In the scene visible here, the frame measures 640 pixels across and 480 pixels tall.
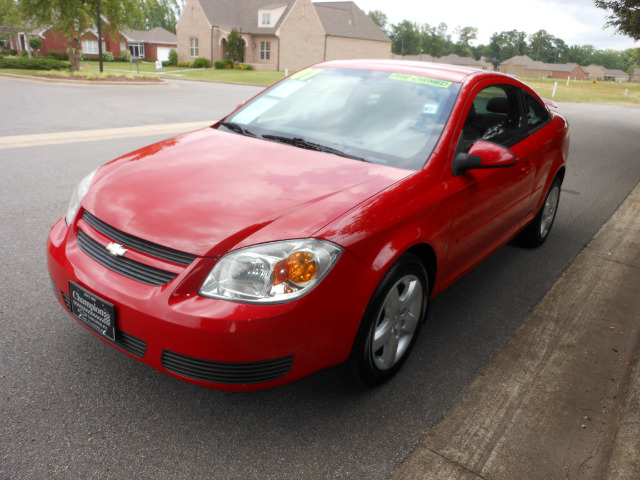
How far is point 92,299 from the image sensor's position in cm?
238

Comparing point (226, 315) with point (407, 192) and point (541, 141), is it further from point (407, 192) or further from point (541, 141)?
point (541, 141)

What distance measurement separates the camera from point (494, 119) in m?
3.92

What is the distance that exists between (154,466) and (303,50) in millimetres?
56272

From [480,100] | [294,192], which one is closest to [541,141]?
[480,100]

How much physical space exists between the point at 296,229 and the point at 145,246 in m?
0.67

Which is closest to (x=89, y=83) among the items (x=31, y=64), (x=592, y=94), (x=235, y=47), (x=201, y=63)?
(x=31, y=64)

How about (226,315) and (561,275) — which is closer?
(226,315)

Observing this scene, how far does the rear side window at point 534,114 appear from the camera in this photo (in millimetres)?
4430

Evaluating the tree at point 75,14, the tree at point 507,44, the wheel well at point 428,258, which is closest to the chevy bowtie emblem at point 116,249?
the wheel well at point 428,258

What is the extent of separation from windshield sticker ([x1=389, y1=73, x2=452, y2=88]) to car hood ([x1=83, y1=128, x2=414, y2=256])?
0.92 meters

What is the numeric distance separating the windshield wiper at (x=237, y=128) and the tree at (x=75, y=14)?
Answer: 2692cm

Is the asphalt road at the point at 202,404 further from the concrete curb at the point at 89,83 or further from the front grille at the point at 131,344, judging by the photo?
the concrete curb at the point at 89,83

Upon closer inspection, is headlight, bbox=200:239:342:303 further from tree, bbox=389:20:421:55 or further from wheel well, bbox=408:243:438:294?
tree, bbox=389:20:421:55

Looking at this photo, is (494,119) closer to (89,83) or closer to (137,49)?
(89,83)
